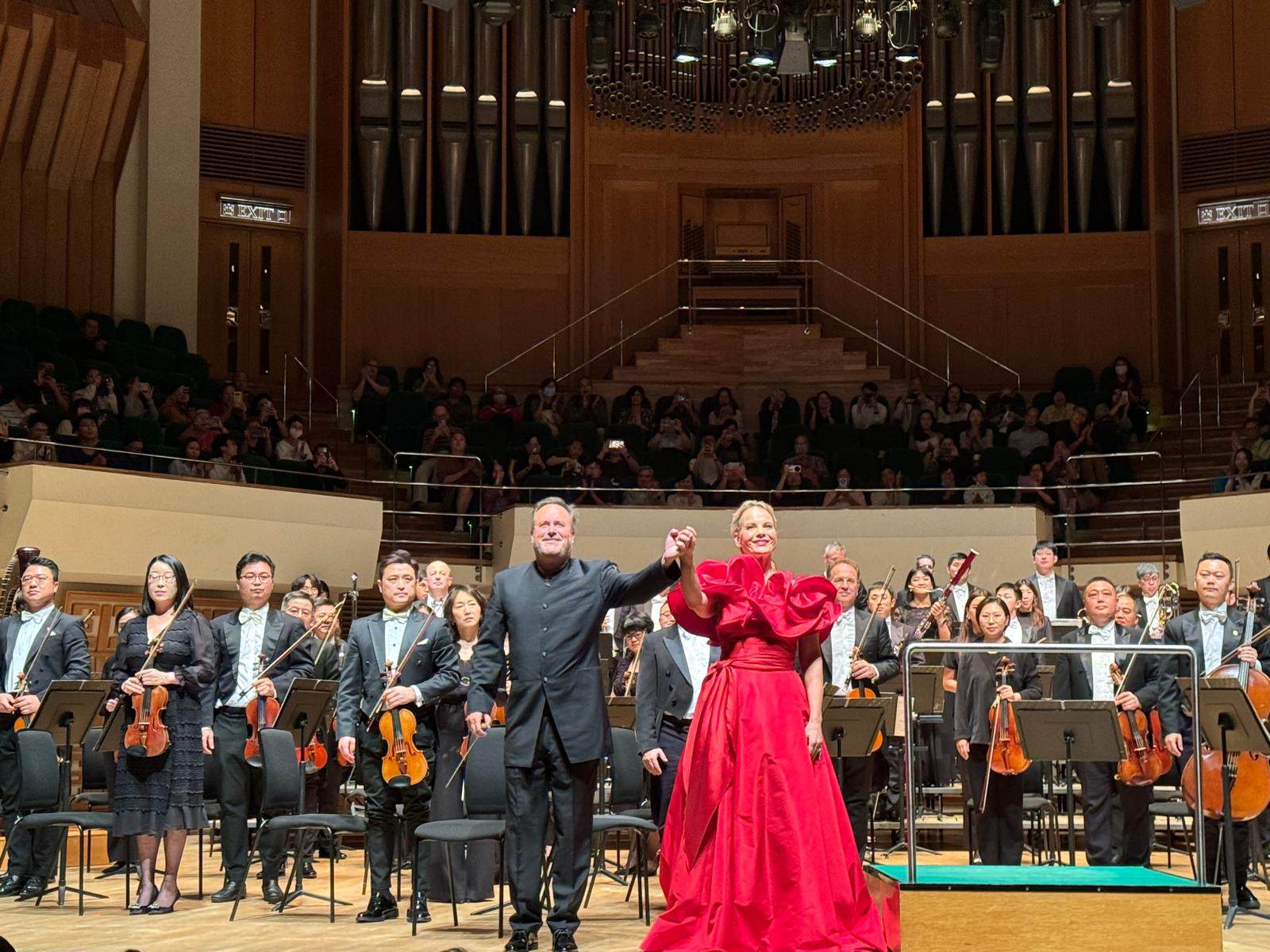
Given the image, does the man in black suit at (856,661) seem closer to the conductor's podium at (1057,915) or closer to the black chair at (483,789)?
the black chair at (483,789)

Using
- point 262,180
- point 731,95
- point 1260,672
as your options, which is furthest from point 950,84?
point 1260,672

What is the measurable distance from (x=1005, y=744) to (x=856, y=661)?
2.33ft

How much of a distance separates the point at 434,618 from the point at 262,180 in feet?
36.9

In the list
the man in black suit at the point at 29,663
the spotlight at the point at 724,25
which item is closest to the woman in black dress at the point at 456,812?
the man in black suit at the point at 29,663

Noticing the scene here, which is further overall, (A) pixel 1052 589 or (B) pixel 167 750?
(A) pixel 1052 589

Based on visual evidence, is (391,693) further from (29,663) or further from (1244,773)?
(1244,773)

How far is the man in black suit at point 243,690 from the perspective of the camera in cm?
704

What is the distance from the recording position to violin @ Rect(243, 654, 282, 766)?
7312 mm

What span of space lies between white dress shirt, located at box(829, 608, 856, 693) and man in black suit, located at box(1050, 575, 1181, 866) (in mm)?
1093

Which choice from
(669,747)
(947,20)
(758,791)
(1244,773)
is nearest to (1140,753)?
(1244,773)

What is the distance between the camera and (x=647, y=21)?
48.2ft

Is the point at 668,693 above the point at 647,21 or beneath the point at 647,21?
beneath

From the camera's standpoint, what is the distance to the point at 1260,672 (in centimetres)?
642

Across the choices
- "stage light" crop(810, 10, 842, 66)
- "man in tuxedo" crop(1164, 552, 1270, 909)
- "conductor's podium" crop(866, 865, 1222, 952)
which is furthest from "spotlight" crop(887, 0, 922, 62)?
"conductor's podium" crop(866, 865, 1222, 952)
